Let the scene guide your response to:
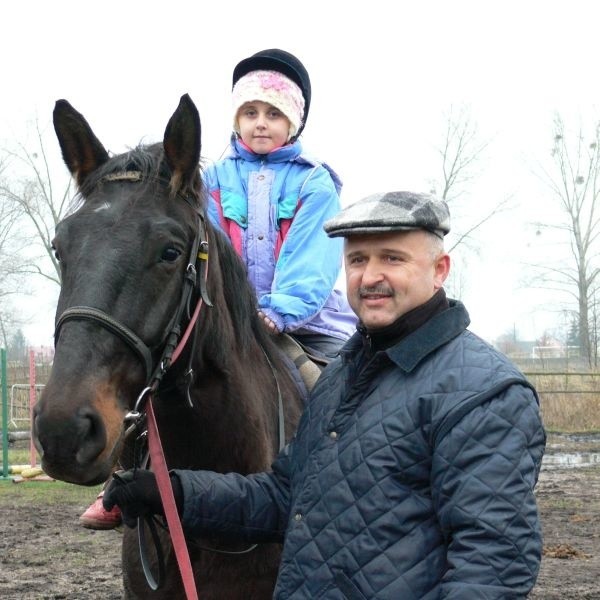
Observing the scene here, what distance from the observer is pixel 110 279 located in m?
2.52

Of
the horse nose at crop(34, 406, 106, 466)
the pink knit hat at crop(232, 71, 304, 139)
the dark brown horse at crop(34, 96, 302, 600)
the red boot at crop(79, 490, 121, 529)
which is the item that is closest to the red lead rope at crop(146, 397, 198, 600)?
the dark brown horse at crop(34, 96, 302, 600)

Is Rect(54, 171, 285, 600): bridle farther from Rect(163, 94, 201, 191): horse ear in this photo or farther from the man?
the man

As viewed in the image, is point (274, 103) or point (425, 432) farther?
point (274, 103)

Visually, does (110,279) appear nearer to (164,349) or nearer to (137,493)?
(164,349)

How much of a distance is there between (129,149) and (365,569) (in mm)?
1630

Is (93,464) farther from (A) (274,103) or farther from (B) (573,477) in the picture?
(B) (573,477)

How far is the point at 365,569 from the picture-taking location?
7.20 feet

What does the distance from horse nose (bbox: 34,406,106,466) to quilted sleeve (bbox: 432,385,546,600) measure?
88cm

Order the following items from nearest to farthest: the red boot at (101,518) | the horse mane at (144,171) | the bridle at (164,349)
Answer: the bridle at (164,349) < the horse mane at (144,171) < the red boot at (101,518)

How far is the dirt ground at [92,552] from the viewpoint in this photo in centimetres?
674

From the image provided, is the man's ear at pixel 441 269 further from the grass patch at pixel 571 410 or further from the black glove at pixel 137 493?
the grass patch at pixel 571 410

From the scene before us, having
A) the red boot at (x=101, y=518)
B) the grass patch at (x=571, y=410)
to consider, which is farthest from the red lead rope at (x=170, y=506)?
the grass patch at (x=571, y=410)

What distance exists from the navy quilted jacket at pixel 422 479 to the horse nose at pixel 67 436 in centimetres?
59

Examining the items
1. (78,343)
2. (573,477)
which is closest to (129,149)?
(78,343)
